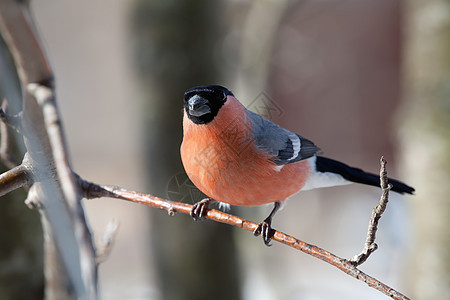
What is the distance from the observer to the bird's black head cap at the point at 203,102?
0.47m

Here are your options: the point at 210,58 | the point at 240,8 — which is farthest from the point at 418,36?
the point at 210,58

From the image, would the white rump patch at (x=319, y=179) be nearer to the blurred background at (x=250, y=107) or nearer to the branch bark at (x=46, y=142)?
the blurred background at (x=250, y=107)

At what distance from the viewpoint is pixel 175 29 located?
1021 millimetres

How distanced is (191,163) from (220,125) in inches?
2.1

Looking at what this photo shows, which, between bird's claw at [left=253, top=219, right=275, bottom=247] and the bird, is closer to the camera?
the bird

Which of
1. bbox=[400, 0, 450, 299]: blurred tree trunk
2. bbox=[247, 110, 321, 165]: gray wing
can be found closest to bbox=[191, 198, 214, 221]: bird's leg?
bbox=[247, 110, 321, 165]: gray wing

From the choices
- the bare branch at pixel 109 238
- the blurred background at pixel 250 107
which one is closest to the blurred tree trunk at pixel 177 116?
the blurred background at pixel 250 107

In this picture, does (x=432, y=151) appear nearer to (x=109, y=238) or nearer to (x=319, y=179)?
(x=319, y=179)

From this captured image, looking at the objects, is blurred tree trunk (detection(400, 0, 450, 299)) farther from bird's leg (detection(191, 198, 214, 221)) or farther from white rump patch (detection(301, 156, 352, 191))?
bird's leg (detection(191, 198, 214, 221))

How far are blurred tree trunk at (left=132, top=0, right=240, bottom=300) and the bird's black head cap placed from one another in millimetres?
354

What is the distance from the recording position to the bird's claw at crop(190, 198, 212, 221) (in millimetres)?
603

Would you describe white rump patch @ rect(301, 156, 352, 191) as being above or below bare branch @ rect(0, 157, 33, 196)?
below

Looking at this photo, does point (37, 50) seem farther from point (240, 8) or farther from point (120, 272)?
point (120, 272)

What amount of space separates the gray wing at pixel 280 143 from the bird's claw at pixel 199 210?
0.35 ft
